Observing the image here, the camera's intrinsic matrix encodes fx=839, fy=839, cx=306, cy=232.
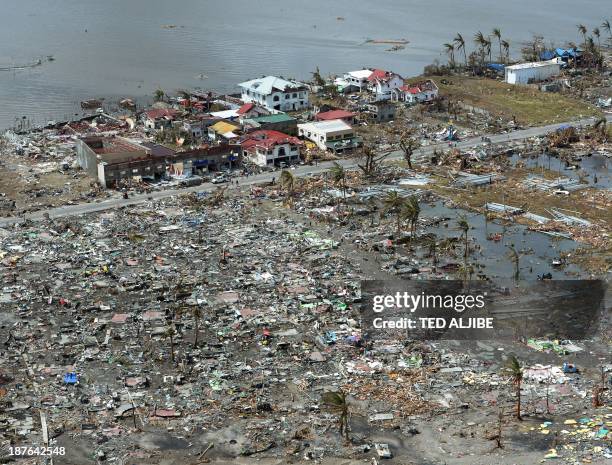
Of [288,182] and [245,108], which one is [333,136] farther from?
[288,182]

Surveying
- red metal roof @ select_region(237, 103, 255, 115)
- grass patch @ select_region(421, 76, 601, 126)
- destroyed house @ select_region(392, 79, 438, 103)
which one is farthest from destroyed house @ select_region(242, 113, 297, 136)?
grass patch @ select_region(421, 76, 601, 126)

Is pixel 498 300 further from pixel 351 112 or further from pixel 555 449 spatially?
pixel 351 112

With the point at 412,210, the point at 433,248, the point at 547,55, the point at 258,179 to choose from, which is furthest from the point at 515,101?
the point at 433,248

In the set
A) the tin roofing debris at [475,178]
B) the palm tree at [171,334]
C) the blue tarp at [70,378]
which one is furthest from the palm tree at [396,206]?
the blue tarp at [70,378]

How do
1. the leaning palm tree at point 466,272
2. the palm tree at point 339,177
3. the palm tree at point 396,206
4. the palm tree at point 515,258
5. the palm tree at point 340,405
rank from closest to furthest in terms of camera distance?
the palm tree at point 340,405
the leaning palm tree at point 466,272
the palm tree at point 515,258
the palm tree at point 396,206
the palm tree at point 339,177

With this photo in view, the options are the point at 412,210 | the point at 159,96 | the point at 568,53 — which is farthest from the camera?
the point at 568,53

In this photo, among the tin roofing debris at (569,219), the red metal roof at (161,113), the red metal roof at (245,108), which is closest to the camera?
the tin roofing debris at (569,219)

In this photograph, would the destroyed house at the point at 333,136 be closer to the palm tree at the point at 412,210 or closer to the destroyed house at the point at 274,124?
the destroyed house at the point at 274,124

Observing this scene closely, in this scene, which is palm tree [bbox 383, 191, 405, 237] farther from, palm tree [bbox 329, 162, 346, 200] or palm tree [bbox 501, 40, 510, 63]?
palm tree [bbox 501, 40, 510, 63]
